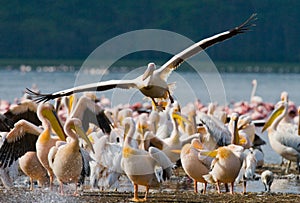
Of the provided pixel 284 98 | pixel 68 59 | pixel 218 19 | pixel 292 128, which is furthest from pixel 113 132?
pixel 218 19

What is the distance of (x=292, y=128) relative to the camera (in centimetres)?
1317

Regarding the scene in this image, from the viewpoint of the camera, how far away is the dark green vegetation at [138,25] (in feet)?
233

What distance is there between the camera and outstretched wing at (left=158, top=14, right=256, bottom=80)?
9.22 m

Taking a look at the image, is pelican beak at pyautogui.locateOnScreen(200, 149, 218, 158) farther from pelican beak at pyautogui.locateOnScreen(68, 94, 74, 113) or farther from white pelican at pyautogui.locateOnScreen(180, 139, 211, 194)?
pelican beak at pyautogui.locateOnScreen(68, 94, 74, 113)

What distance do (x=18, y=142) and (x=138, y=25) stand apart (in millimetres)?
64221

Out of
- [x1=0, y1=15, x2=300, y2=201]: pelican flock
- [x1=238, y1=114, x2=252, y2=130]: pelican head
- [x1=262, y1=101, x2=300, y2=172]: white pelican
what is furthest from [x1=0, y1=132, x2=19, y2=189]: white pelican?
[x1=262, y1=101, x2=300, y2=172]: white pelican

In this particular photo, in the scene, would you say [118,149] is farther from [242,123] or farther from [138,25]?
[138,25]

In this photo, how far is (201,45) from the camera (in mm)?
9445

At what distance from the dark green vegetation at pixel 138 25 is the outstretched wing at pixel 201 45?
195 ft

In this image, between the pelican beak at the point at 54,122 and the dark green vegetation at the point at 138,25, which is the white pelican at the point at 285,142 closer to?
the pelican beak at the point at 54,122

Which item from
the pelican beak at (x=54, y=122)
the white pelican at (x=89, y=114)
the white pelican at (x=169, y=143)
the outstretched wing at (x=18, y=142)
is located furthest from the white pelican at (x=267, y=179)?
the outstretched wing at (x=18, y=142)

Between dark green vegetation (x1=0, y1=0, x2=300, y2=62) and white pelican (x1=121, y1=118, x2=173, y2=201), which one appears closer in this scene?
white pelican (x1=121, y1=118, x2=173, y2=201)

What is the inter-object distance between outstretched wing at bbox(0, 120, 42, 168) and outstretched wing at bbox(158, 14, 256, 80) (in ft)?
5.17

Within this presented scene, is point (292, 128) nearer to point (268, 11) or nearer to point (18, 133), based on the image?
point (18, 133)
